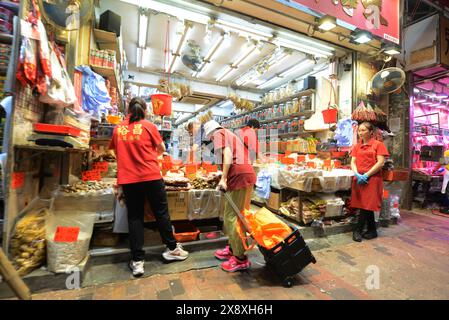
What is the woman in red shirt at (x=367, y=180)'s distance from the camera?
10.7ft

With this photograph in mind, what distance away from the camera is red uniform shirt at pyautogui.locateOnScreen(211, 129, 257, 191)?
2.30 m

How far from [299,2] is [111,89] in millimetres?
3271

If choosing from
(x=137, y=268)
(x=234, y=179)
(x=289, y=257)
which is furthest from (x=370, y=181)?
(x=137, y=268)

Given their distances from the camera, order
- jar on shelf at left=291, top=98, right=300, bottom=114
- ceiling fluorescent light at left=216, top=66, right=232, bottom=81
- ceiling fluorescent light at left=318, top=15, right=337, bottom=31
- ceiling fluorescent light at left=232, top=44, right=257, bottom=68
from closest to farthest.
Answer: ceiling fluorescent light at left=318, top=15, right=337, bottom=31, ceiling fluorescent light at left=232, top=44, right=257, bottom=68, jar on shelf at left=291, top=98, right=300, bottom=114, ceiling fluorescent light at left=216, top=66, right=232, bottom=81

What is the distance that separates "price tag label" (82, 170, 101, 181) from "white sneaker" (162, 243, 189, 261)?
142 cm

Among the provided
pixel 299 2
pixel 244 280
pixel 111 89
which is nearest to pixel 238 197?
pixel 244 280

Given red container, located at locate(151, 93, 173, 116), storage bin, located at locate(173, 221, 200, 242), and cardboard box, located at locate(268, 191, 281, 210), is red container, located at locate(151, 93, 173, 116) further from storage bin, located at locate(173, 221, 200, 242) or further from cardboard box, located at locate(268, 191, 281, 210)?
cardboard box, located at locate(268, 191, 281, 210)

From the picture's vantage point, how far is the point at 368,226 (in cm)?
346

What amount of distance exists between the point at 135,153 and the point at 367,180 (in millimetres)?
3267

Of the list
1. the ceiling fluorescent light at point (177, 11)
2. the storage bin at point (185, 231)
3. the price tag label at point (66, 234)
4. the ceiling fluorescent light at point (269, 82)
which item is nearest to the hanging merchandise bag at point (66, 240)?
the price tag label at point (66, 234)

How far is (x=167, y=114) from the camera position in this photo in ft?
11.0

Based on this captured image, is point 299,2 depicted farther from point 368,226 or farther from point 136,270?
point 136,270

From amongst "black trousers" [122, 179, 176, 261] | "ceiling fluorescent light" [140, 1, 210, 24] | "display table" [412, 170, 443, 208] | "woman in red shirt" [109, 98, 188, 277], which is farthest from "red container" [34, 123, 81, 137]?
"display table" [412, 170, 443, 208]

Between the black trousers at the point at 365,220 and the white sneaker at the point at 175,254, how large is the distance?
266 cm
